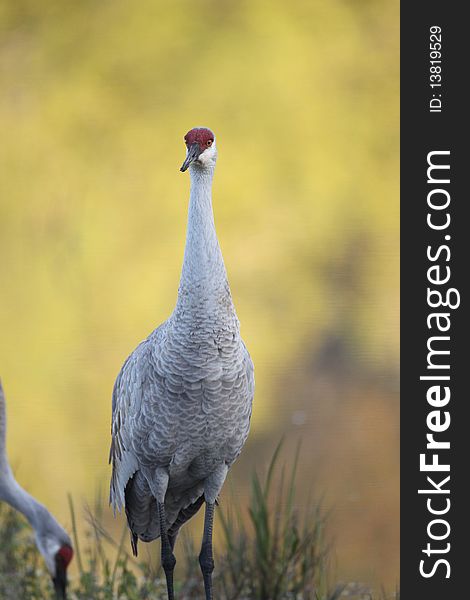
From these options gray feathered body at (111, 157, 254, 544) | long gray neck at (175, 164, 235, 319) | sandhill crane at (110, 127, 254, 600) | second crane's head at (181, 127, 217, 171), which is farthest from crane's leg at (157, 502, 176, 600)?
second crane's head at (181, 127, 217, 171)

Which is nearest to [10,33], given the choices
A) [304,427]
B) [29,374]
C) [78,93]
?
[78,93]

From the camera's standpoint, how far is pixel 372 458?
376 centimetres

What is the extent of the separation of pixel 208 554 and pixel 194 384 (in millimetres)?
525

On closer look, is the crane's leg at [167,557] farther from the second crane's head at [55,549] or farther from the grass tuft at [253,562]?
the second crane's head at [55,549]

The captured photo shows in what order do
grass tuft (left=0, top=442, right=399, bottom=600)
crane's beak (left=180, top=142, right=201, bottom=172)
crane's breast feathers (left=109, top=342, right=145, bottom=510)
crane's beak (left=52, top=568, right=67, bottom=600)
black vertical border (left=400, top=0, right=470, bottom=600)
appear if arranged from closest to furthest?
crane's beak (left=180, top=142, right=201, bottom=172)
crane's breast feathers (left=109, top=342, right=145, bottom=510)
black vertical border (left=400, top=0, right=470, bottom=600)
grass tuft (left=0, top=442, right=399, bottom=600)
crane's beak (left=52, top=568, right=67, bottom=600)

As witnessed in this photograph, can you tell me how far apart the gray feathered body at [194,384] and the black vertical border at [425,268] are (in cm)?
59

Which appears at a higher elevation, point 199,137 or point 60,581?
point 199,137

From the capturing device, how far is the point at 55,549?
3129 millimetres

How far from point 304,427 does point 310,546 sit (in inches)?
37.2

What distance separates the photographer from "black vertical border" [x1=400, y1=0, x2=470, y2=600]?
2.59m

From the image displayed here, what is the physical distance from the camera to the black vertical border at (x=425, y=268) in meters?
2.59

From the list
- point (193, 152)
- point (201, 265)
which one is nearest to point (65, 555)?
point (201, 265)

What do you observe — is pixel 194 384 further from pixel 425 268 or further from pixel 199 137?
pixel 425 268

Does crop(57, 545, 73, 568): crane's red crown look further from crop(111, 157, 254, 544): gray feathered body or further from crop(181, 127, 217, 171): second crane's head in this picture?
crop(181, 127, 217, 171): second crane's head
